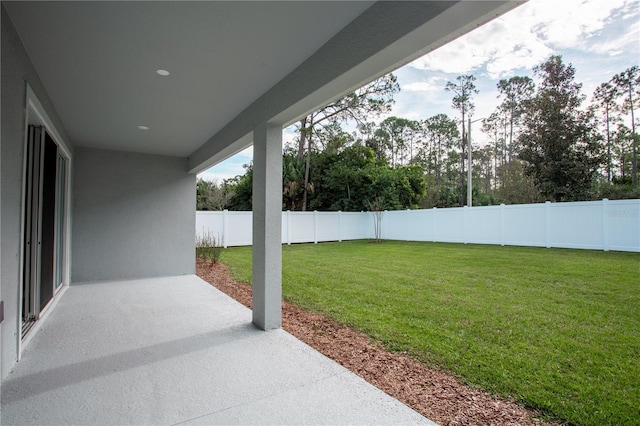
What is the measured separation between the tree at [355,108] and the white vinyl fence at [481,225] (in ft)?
11.7

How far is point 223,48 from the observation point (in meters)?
2.76

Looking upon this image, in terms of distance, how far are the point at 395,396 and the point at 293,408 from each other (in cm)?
74

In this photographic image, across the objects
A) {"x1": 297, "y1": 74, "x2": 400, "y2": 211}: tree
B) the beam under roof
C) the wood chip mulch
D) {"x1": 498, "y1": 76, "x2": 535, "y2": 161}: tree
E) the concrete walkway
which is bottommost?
the wood chip mulch

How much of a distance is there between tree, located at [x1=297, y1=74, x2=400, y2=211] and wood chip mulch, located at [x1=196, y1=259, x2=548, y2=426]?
13397 mm

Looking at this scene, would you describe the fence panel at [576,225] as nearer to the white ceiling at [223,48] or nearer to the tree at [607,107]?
the tree at [607,107]

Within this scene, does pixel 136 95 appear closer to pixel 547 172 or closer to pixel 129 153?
pixel 129 153

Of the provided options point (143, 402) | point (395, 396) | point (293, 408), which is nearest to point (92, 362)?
point (143, 402)

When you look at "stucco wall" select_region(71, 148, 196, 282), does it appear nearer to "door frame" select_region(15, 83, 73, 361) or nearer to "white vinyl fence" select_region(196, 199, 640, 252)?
"door frame" select_region(15, 83, 73, 361)

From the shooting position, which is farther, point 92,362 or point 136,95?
point 136,95

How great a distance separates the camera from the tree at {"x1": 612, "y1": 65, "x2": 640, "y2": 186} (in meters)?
13.2

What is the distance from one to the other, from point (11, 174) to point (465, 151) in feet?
77.5

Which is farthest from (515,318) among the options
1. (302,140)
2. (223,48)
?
(302,140)

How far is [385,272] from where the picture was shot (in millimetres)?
7074

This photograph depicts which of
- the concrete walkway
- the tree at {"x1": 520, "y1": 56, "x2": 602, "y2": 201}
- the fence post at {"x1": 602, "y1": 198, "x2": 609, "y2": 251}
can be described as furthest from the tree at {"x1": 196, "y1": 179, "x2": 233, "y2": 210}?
the fence post at {"x1": 602, "y1": 198, "x2": 609, "y2": 251}
